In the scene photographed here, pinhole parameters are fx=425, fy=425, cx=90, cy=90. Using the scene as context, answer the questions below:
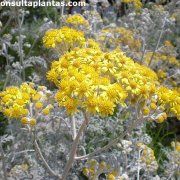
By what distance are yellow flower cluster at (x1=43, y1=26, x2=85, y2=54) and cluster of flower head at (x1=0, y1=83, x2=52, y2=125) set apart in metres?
0.37

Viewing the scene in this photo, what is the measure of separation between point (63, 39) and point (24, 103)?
1.98 ft

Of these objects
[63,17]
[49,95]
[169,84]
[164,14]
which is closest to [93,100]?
[49,95]

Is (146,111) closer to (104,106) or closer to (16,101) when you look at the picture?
(104,106)

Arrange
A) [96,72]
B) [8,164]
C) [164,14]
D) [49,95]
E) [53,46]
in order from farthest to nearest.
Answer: [164,14], [8,164], [53,46], [49,95], [96,72]

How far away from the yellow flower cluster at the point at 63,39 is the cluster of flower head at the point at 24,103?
0.37 metres

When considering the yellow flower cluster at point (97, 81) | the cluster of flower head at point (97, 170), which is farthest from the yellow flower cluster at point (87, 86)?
the cluster of flower head at point (97, 170)

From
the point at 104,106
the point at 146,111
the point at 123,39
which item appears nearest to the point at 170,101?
the point at 146,111

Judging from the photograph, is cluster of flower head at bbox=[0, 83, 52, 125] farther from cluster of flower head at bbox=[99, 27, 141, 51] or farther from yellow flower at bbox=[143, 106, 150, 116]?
cluster of flower head at bbox=[99, 27, 141, 51]

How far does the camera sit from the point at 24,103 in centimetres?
206

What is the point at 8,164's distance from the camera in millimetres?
2990

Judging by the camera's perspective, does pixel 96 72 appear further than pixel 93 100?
Yes

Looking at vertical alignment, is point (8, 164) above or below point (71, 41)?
below

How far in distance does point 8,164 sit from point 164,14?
7.30 feet

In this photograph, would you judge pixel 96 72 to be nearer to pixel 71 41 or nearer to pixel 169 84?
pixel 71 41
